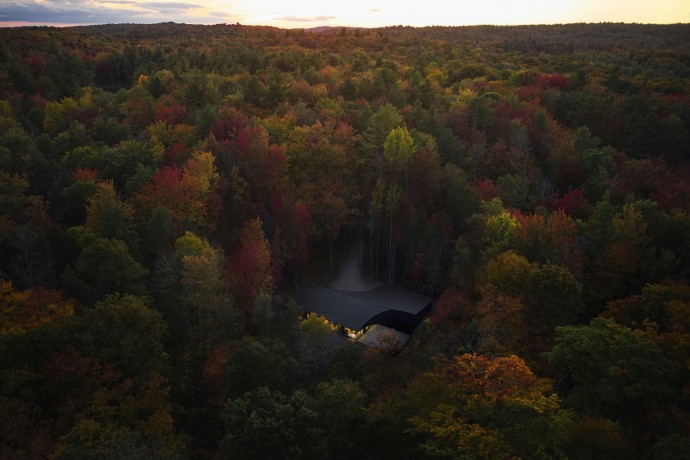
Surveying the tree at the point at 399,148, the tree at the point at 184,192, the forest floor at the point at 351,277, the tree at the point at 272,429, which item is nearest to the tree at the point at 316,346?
the tree at the point at 272,429

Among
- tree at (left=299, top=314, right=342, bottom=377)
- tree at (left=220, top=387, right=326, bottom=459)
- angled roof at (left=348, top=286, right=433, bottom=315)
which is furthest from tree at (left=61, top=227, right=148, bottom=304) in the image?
angled roof at (left=348, top=286, right=433, bottom=315)

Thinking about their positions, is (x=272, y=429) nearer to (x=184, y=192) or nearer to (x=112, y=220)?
(x=112, y=220)

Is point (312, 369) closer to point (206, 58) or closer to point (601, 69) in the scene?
point (206, 58)

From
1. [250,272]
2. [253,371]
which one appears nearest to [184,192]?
[250,272]

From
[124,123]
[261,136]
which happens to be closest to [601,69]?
[261,136]

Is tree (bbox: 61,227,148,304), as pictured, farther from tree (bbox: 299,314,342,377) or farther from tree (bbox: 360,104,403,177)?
tree (bbox: 360,104,403,177)
